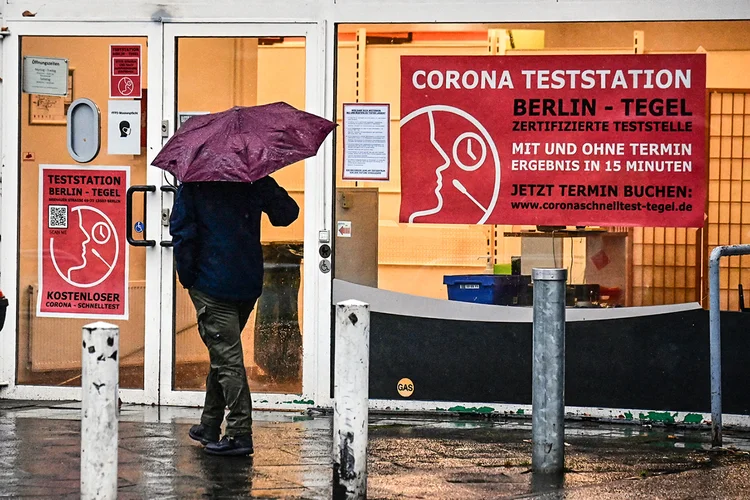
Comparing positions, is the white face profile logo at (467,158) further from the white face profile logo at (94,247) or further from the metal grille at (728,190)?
the white face profile logo at (94,247)

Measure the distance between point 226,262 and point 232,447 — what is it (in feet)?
3.46

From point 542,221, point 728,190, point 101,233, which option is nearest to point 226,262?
point 101,233

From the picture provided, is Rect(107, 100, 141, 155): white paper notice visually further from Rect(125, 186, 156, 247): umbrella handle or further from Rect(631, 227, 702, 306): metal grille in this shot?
Rect(631, 227, 702, 306): metal grille

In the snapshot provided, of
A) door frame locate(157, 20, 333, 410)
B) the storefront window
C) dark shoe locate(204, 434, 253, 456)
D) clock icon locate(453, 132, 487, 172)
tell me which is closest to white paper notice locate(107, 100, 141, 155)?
door frame locate(157, 20, 333, 410)

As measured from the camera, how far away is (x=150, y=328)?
851 cm

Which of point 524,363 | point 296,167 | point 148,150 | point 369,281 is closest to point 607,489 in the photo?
point 524,363

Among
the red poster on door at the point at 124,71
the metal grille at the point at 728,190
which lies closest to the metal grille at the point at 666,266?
the metal grille at the point at 728,190

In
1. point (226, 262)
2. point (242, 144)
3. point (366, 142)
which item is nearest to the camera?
point (242, 144)

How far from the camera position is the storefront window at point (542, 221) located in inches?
316

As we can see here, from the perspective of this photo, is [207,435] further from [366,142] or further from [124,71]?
[124,71]

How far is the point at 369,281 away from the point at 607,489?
2806 mm

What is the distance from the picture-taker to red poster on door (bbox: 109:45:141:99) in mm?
8555

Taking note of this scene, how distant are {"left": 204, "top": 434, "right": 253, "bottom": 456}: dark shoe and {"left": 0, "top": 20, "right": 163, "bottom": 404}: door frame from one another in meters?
1.97

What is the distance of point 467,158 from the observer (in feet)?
27.0
